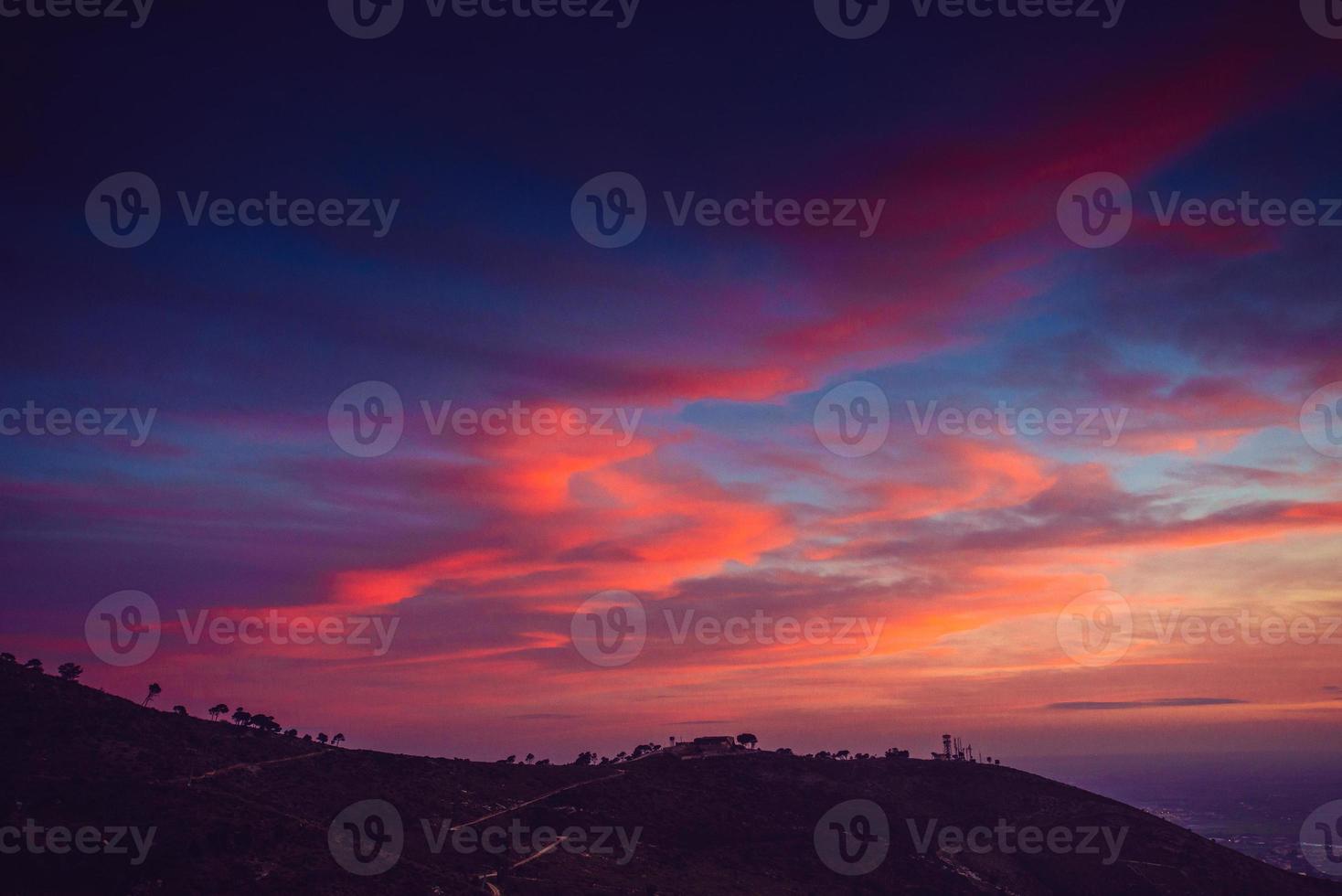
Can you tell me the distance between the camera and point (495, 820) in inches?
3797

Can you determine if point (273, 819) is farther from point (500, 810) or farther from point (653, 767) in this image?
point (653, 767)

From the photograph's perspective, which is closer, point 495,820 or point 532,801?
point 495,820

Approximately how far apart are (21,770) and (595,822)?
5772cm

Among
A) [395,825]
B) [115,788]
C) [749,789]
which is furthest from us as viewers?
[749,789]

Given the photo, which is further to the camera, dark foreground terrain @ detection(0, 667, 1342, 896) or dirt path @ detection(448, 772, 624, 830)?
dirt path @ detection(448, 772, 624, 830)

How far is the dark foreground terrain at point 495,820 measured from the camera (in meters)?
70.7

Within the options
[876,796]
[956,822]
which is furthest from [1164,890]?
[876,796]

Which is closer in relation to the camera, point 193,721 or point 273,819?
point 273,819

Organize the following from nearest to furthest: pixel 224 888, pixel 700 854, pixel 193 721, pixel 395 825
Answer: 1. pixel 224 888
2. pixel 395 825
3. pixel 700 854
4. pixel 193 721

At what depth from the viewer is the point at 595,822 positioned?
99.8 m

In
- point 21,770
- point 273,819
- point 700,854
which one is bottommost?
point 700,854

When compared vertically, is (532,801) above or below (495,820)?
above

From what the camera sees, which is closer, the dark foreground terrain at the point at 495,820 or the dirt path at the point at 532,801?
the dark foreground terrain at the point at 495,820

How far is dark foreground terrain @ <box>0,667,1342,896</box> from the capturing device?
7069 centimetres
